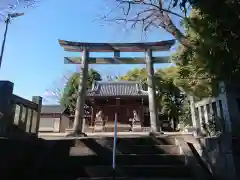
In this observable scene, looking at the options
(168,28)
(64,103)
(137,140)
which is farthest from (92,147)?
(64,103)

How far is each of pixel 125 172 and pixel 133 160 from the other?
537 millimetres

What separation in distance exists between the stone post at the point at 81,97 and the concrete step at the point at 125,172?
5.06 metres

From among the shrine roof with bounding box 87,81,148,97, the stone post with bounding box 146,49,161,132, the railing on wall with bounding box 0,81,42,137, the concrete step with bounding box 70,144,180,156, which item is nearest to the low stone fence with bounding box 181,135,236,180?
the concrete step with bounding box 70,144,180,156

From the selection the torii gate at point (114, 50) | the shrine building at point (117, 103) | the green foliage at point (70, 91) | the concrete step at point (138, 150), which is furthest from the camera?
the green foliage at point (70, 91)

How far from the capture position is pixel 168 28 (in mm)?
5766

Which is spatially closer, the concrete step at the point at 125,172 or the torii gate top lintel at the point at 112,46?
the concrete step at the point at 125,172

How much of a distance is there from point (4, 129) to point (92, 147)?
2466 mm

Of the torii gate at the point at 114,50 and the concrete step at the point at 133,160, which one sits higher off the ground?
the torii gate at the point at 114,50

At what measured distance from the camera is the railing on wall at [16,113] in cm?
457

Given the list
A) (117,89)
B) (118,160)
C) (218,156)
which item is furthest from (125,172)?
(117,89)

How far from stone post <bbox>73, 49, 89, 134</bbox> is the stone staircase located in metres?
4.23

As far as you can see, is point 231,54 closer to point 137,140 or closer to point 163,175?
point 163,175

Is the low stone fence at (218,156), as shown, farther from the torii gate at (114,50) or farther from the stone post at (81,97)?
the stone post at (81,97)

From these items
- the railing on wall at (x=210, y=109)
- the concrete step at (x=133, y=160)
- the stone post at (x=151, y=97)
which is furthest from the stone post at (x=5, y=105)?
the stone post at (x=151, y=97)
